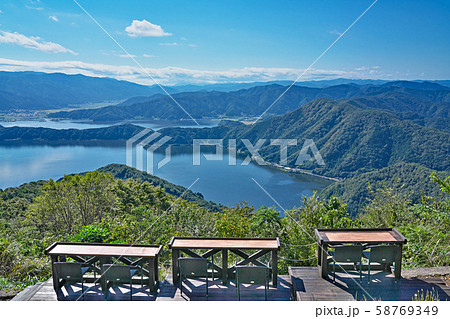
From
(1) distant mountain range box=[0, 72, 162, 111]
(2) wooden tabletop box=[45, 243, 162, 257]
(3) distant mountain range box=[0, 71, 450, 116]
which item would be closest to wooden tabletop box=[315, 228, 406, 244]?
(2) wooden tabletop box=[45, 243, 162, 257]

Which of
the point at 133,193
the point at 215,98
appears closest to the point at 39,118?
the point at 215,98

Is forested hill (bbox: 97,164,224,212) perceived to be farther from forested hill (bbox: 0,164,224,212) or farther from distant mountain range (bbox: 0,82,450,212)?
distant mountain range (bbox: 0,82,450,212)

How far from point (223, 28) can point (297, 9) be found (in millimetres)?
3312

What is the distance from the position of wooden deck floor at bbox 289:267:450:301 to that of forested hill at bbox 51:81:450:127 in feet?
246

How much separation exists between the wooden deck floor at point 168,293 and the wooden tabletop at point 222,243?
0.43 m

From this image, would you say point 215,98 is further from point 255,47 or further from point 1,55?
point 255,47

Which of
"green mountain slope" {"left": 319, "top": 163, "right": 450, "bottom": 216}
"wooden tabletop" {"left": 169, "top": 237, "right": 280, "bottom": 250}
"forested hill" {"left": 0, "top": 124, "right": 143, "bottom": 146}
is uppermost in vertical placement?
"wooden tabletop" {"left": 169, "top": 237, "right": 280, "bottom": 250}

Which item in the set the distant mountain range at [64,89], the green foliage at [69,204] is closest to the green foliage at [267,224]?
the green foliage at [69,204]

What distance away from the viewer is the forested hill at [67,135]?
63.3 m

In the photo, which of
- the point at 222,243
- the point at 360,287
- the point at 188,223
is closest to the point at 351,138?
the point at 188,223

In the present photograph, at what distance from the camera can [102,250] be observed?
3453 mm

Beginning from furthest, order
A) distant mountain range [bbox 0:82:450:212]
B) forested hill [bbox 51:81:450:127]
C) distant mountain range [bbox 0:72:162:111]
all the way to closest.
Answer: forested hill [bbox 51:81:450:127] → distant mountain range [bbox 0:72:162:111] → distant mountain range [bbox 0:82:450:212]

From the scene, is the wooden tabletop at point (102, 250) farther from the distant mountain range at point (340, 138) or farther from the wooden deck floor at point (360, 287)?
the distant mountain range at point (340, 138)

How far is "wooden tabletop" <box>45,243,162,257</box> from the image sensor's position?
3330 mm
